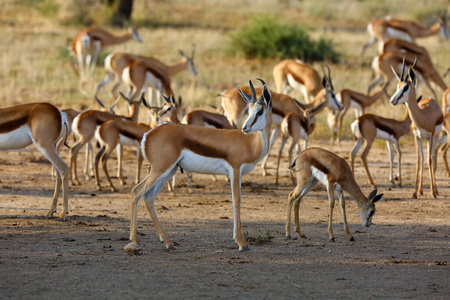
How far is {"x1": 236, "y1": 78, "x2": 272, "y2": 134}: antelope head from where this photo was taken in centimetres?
735

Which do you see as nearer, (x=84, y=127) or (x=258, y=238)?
(x=258, y=238)

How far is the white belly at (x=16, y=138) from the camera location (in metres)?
8.63

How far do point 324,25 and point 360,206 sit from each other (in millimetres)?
29430

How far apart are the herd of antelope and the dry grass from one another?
3.91ft

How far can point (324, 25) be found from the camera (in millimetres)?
36656

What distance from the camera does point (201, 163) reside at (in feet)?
24.4

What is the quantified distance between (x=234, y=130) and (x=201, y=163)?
0.63 metres

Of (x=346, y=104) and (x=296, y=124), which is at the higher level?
(x=346, y=104)

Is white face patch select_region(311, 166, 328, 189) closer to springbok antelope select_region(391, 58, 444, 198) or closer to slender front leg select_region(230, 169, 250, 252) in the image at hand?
slender front leg select_region(230, 169, 250, 252)

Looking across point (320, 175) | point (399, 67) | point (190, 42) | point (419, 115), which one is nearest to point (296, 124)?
point (419, 115)

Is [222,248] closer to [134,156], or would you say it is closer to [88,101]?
[134,156]

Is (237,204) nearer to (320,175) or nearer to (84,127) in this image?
(320,175)

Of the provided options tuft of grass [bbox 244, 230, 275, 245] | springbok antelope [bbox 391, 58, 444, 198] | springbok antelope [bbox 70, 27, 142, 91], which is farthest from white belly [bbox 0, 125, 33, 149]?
springbok antelope [bbox 70, 27, 142, 91]

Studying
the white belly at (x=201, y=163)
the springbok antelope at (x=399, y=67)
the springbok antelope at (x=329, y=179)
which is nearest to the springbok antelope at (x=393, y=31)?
the springbok antelope at (x=399, y=67)
